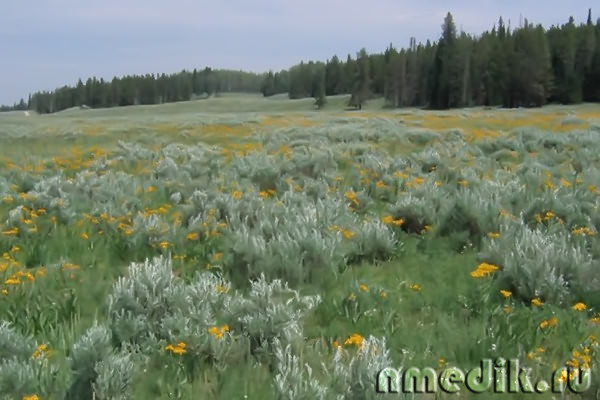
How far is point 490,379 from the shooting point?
135 inches

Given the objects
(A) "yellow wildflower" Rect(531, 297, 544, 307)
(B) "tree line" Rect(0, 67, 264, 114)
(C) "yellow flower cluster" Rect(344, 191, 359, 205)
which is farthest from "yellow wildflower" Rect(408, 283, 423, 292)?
(B) "tree line" Rect(0, 67, 264, 114)

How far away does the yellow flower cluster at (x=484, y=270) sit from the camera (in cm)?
493

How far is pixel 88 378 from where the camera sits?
324cm

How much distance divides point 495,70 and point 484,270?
275ft

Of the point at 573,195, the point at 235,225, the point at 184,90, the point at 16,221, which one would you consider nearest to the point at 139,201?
the point at 16,221

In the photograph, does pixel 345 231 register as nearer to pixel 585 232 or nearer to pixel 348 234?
pixel 348 234

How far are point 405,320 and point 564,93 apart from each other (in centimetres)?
8410

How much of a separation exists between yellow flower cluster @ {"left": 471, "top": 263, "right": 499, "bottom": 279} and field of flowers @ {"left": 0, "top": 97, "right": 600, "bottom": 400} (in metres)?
0.02

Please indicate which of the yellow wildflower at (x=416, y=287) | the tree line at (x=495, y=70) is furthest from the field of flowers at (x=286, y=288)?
the tree line at (x=495, y=70)

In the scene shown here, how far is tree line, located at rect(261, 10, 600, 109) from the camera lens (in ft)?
255

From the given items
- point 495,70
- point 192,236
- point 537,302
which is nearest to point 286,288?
point 537,302

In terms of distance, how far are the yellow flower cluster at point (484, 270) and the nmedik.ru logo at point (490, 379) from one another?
1387 millimetres

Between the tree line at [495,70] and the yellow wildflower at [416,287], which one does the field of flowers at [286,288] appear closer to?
the yellow wildflower at [416,287]

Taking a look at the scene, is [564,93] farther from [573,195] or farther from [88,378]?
[88,378]
